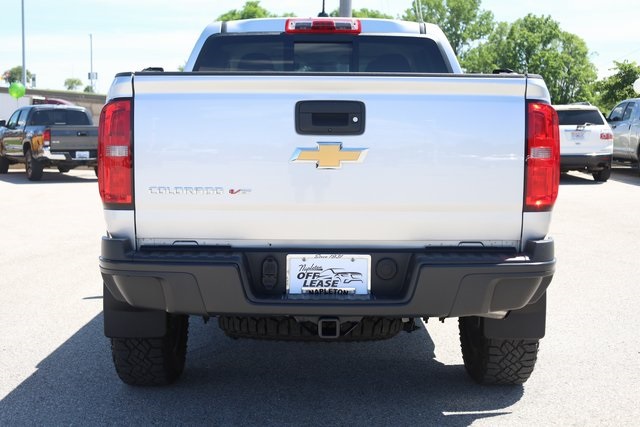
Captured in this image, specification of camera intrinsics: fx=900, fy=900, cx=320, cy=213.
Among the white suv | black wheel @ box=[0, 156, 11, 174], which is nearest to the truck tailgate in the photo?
the white suv

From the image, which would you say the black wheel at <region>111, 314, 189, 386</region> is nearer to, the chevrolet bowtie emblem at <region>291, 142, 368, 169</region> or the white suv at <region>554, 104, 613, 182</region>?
the chevrolet bowtie emblem at <region>291, 142, 368, 169</region>

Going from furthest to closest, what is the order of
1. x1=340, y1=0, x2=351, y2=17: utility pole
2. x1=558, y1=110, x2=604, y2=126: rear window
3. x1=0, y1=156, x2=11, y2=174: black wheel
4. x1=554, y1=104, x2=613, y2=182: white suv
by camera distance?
x1=0, y1=156, x2=11, y2=174: black wheel → x1=558, y1=110, x2=604, y2=126: rear window → x1=554, y1=104, x2=613, y2=182: white suv → x1=340, y1=0, x2=351, y2=17: utility pole

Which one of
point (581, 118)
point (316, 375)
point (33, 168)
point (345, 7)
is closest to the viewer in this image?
point (316, 375)

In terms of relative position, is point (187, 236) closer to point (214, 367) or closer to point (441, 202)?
point (441, 202)

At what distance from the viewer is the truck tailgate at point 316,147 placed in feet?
12.6

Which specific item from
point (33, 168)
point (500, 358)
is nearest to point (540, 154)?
point (500, 358)

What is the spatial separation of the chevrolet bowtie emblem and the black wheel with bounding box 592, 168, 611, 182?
1762 cm

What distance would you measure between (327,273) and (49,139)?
1721 cm

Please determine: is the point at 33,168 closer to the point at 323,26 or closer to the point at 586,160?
the point at 586,160

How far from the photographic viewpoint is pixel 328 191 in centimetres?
385

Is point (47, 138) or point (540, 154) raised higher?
point (540, 154)

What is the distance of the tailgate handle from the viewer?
3836mm

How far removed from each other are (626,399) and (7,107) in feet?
167

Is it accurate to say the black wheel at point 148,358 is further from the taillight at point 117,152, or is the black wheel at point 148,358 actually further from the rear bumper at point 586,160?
the rear bumper at point 586,160
